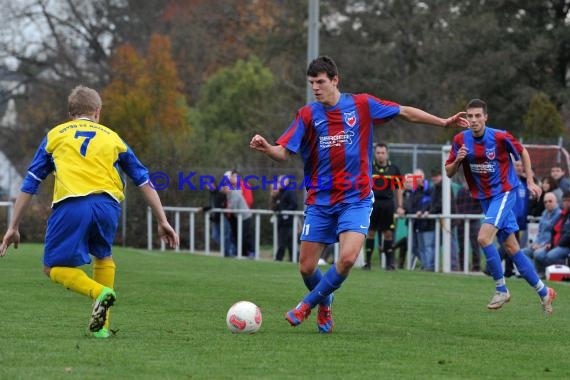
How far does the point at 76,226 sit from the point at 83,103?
2.95 ft

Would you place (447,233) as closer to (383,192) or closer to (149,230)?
(383,192)

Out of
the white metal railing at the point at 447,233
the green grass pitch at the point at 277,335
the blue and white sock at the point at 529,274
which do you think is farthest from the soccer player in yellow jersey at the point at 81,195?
the white metal railing at the point at 447,233

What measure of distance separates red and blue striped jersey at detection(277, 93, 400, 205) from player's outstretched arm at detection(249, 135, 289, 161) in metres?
0.07

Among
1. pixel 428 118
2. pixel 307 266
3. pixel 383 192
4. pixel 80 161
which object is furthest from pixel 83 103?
pixel 383 192

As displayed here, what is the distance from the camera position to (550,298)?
11.2m

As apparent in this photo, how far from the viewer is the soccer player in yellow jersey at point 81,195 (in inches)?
321

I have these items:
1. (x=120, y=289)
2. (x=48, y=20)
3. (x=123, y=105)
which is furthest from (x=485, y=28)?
(x=120, y=289)

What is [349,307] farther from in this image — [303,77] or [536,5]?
[303,77]

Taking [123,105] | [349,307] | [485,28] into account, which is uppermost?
[485,28]

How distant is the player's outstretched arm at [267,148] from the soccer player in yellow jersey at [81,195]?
2.81 ft

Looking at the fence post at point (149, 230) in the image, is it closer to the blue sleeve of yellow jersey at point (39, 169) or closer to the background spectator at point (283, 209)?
the background spectator at point (283, 209)

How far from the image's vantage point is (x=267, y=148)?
28.7 ft

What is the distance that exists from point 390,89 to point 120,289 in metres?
30.9

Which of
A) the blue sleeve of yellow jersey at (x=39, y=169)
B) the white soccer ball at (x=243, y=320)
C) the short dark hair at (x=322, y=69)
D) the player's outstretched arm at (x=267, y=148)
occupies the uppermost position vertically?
the short dark hair at (x=322, y=69)
